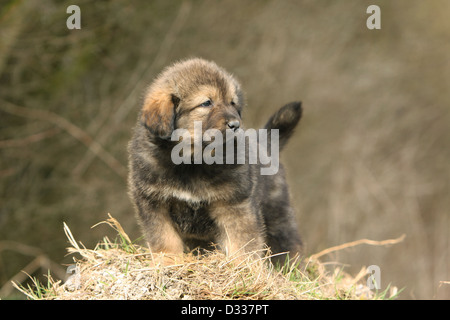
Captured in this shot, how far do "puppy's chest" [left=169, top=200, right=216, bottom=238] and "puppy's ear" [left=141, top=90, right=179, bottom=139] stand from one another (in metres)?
0.50

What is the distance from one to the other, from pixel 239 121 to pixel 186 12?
5.45 meters

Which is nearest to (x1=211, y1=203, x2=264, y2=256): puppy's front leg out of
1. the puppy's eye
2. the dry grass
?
the dry grass

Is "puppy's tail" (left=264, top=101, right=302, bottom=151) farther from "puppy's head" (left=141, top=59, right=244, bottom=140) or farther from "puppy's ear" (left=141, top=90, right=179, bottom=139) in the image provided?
"puppy's ear" (left=141, top=90, right=179, bottom=139)

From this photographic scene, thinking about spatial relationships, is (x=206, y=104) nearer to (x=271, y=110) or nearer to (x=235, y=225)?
(x=235, y=225)

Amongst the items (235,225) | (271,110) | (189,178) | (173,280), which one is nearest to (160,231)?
(189,178)

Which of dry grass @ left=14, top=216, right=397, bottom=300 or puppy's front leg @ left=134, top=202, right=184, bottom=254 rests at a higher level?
puppy's front leg @ left=134, top=202, right=184, bottom=254

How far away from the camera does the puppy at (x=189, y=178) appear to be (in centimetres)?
396

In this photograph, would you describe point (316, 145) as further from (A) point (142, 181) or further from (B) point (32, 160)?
(A) point (142, 181)

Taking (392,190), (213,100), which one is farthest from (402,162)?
(213,100)

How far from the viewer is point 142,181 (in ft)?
13.3

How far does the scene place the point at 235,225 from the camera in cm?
401

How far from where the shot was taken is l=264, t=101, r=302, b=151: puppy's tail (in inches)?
190

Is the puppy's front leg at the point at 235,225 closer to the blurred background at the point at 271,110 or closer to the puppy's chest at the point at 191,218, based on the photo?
the puppy's chest at the point at 191,218

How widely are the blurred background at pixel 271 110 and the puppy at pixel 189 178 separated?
3.81 m
